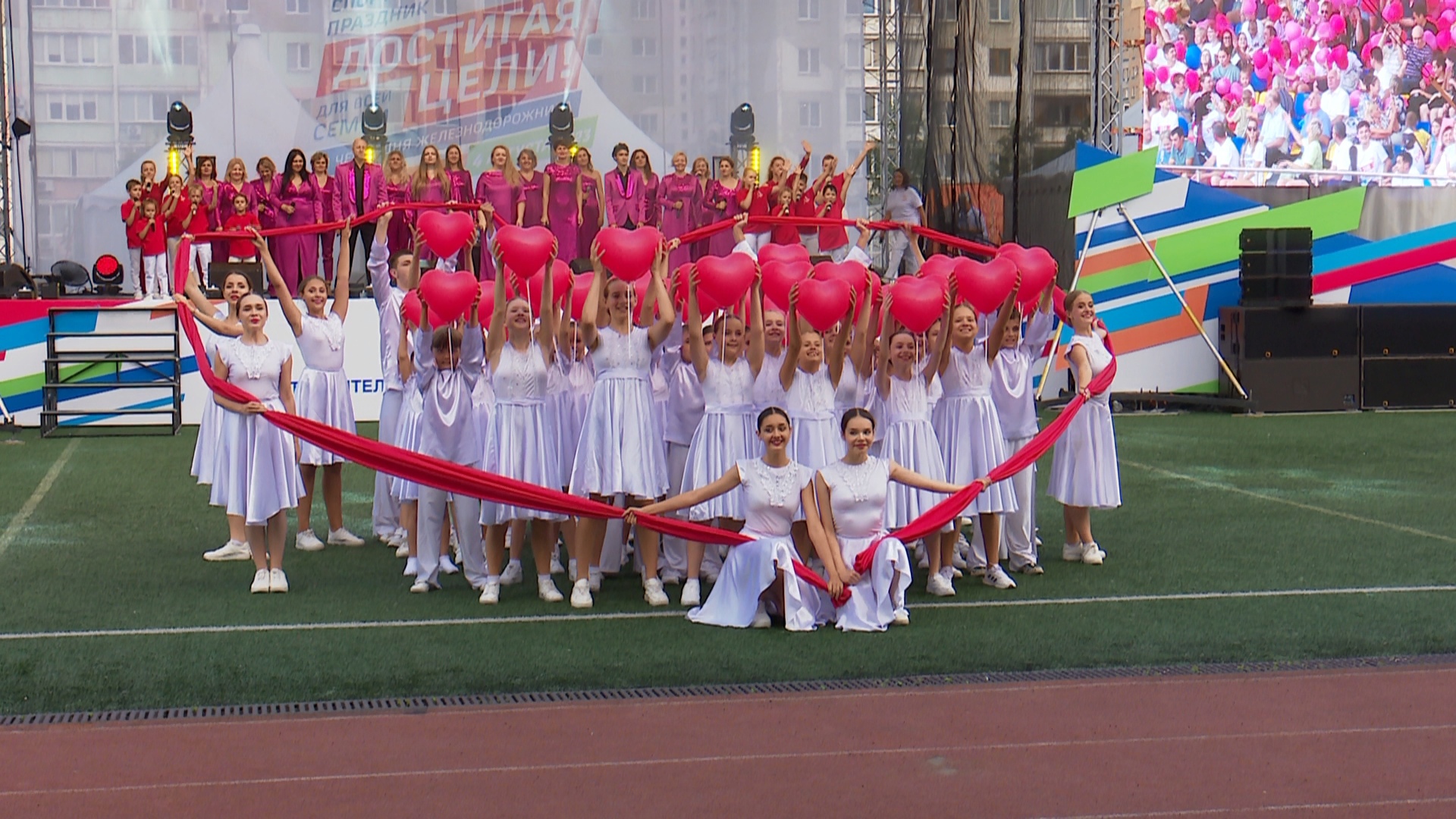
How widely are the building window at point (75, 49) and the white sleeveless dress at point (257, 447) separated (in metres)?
14.0

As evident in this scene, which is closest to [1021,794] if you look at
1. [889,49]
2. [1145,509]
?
[1145,509]

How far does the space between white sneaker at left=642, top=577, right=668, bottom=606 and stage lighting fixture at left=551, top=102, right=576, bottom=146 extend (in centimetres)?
1352

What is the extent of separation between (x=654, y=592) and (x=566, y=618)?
481mm

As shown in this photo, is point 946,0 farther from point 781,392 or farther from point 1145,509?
point 781,392

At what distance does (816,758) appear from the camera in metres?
4.56

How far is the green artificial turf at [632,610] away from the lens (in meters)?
5.55

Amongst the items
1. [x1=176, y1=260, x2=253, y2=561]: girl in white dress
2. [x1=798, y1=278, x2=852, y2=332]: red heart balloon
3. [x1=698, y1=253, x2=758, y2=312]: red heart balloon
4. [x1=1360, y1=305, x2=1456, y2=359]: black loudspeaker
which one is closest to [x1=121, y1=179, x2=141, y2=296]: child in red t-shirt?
[x1=176, y1=260, x2=253, y2=561]: girl in white dress

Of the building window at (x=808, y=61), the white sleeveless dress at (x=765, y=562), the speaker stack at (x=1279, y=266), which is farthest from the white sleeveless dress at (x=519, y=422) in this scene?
the building window at (x=808, y=61)

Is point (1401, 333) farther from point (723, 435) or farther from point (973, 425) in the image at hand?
point (723, 435)

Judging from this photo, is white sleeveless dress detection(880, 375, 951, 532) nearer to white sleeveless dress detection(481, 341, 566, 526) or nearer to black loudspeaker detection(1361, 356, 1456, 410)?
white sleeveless dress detection(481, 341, 566, 526)

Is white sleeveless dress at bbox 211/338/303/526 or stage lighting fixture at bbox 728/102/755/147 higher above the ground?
stage lighting fixture at bbox 728/102/755/147

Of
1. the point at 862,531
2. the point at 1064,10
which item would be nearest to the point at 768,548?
the point at 862,531

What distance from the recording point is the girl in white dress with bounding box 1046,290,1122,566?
782 centimetres

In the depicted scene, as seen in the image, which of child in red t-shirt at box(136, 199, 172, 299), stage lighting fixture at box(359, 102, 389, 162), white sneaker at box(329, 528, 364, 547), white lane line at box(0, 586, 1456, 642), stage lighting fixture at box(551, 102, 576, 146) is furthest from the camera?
stage lighting fixture at box(551, 102, 576, 146)
